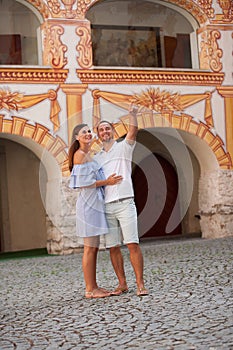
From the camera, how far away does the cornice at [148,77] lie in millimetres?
13766

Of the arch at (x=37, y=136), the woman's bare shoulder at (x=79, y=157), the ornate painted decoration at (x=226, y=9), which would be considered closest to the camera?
the woman's bare shoulder at (x=79, y=157)

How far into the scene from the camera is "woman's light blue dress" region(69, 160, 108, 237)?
21.5ft

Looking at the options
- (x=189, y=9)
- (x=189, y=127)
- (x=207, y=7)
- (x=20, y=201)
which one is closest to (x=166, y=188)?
(x=20, y=201)

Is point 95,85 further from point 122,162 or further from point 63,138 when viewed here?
point 122,162

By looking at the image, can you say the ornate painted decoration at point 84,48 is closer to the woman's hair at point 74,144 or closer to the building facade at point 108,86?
the building facade at point 108,86

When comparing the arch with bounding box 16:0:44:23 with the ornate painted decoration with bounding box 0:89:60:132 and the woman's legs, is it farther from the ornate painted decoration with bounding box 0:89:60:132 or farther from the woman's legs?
the woman's legs

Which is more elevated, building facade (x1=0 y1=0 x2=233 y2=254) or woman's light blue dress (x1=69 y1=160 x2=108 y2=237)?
building facade (x1=0 y1=0 x2=233 y2=254)

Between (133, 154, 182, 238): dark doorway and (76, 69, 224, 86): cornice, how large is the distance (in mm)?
3484

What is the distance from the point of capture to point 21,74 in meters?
13.2

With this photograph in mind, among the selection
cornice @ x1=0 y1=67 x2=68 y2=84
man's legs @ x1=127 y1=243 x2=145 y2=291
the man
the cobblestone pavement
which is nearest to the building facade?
cornice @ x1=0 y1=67 x2=68 y2=84

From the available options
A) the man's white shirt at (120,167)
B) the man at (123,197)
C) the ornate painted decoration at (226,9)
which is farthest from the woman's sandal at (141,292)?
the ornate painted decoration at (226,9)

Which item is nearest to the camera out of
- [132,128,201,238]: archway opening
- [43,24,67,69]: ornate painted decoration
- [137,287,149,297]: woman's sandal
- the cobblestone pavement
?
the cobblestone pavement

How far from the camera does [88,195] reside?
6637 millimetres

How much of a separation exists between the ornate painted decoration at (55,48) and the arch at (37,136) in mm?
1319
